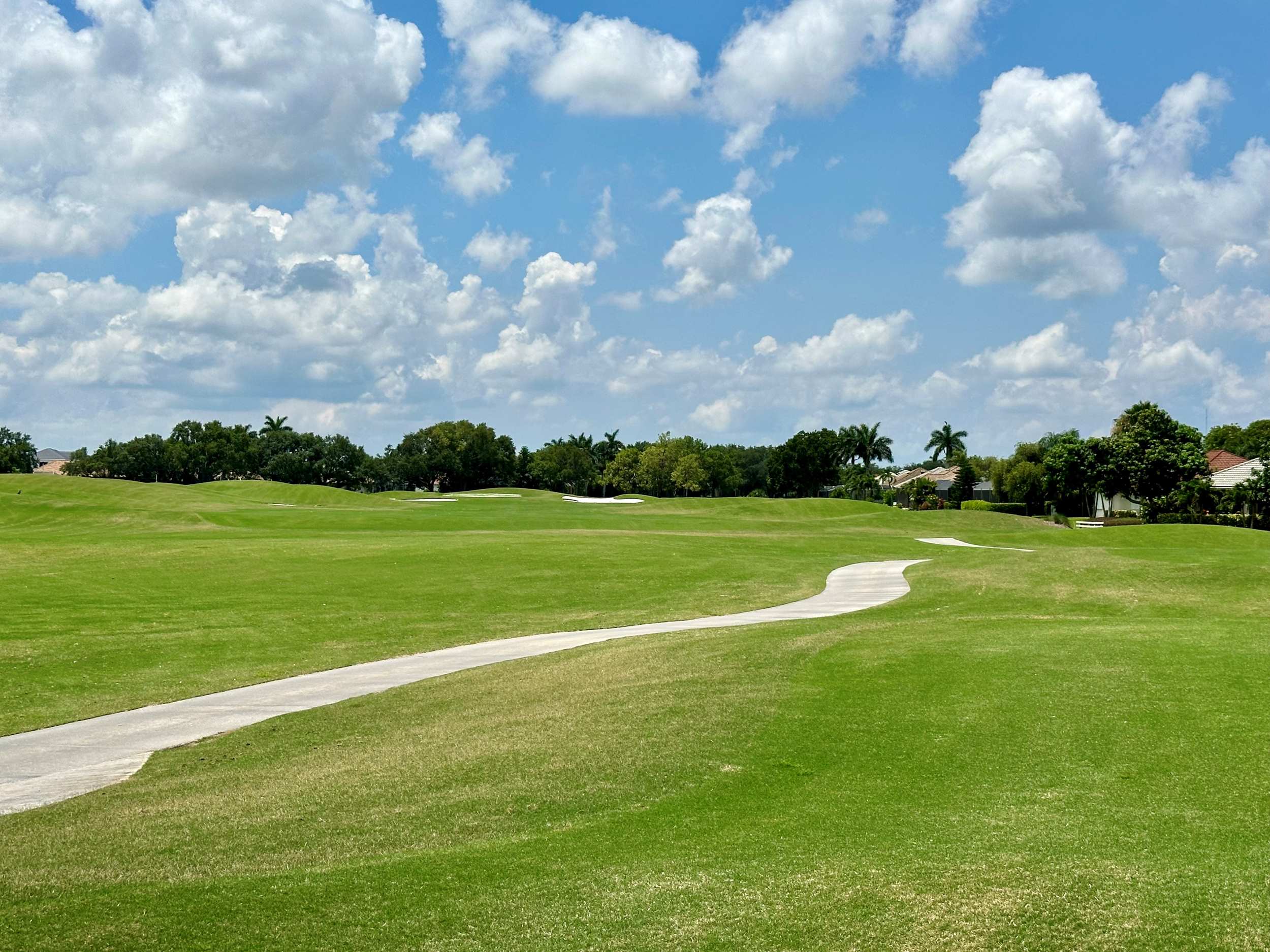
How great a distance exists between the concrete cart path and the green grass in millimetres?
619

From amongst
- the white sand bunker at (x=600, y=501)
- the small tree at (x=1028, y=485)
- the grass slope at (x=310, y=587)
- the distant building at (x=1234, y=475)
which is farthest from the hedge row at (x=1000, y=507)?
the grass slope at (x=310, y=587)

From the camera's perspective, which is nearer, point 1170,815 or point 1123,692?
point 1170,815

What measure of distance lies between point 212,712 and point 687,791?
376 inches

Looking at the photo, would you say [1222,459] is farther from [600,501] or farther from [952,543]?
[952,543]

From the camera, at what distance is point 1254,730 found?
10398mm

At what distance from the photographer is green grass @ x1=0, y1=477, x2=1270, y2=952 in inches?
263

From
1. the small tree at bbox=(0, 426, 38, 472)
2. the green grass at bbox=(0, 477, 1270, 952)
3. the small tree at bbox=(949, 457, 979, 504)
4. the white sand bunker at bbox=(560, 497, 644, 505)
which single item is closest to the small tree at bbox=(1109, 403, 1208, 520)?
the small tree at bbox=(949, 457, 979, 504)

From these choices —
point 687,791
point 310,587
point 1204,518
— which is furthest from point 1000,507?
point 687,791

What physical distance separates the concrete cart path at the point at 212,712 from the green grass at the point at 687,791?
2.03 ft

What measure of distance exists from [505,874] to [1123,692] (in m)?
8.22

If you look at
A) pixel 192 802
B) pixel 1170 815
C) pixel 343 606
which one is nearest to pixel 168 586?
pixel 343 606

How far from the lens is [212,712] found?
16125 mm

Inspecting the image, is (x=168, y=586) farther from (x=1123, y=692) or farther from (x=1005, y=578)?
(x=1123, y=692)

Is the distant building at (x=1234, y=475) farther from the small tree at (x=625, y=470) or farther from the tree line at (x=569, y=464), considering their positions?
the small tree at (x=625, y=470)
